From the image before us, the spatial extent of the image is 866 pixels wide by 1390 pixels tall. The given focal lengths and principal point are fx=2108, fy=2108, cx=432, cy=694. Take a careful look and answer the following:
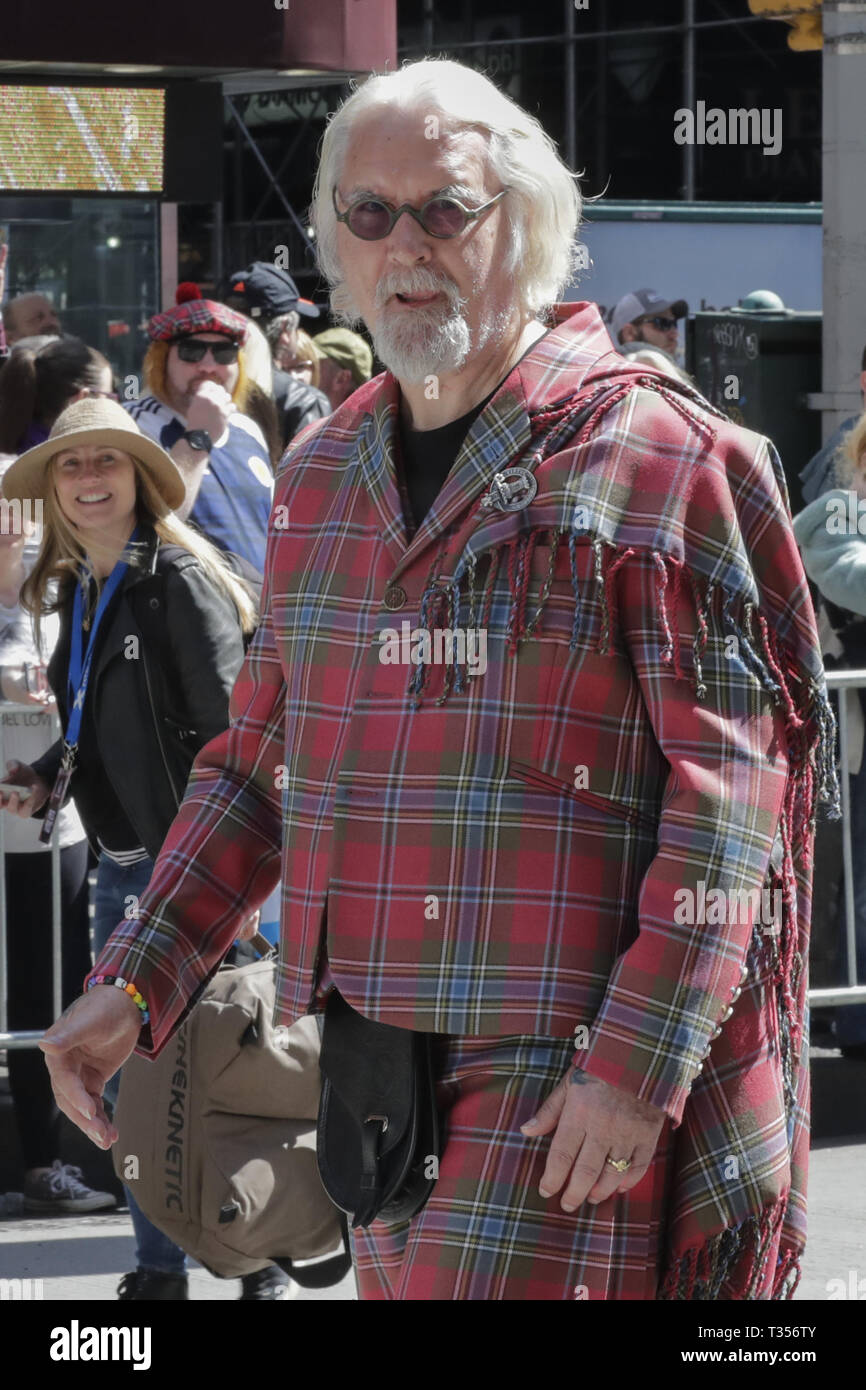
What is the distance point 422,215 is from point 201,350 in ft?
14.4

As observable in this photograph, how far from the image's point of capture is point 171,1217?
3.44 meters

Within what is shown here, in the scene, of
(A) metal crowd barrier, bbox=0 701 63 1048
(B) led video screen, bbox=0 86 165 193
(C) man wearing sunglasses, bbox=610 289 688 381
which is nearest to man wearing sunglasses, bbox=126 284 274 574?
(A) metal crowd barrier, bbox=0 701 63 1048

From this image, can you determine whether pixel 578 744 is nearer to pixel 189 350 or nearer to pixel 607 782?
pixel 607 782

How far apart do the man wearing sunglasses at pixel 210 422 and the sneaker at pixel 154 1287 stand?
2067 mm

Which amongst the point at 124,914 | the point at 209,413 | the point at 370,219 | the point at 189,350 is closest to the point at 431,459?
the point at 370,219

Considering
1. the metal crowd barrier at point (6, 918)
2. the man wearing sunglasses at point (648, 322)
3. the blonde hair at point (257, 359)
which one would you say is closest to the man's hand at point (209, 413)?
the blonde hair at point (257, 359)

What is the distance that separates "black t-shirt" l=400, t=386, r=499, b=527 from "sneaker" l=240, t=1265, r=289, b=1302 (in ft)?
7.74

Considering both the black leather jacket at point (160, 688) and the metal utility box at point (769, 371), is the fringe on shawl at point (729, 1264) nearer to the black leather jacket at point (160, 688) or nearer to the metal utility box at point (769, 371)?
the black leather jacket at point (160, 688)

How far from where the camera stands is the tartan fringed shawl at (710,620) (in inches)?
94.3

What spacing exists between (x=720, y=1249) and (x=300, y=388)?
19.5 ft

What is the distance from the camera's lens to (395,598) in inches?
100

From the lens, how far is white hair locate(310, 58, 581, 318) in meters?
2.53
